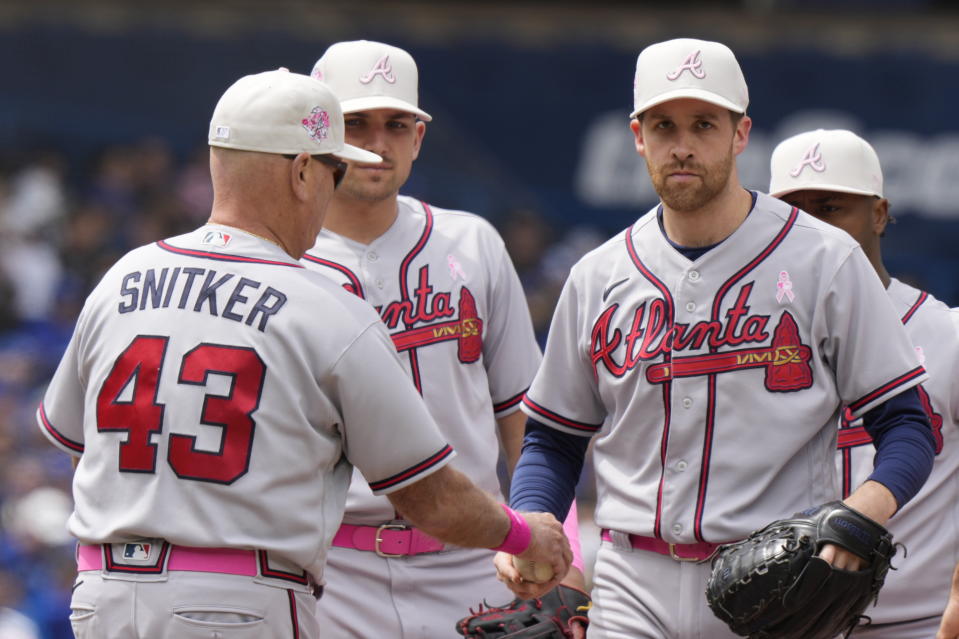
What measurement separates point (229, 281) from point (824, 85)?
1098cm

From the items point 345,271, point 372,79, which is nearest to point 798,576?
point 345,271

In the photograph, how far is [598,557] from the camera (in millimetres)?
3738

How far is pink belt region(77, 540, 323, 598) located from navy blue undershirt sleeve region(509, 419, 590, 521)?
850 millimetres

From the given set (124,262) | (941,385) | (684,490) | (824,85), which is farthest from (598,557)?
(824,85)

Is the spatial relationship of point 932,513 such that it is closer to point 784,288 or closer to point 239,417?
point 784,288

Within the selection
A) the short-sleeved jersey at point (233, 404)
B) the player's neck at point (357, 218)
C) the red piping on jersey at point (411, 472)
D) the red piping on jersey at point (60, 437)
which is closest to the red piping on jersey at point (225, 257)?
the short-sleeved jersey at point (233, 404)

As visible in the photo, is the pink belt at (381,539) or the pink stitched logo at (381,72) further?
the pink stitched logo at (381,72)

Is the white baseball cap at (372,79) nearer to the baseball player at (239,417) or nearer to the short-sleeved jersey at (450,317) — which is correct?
the short-sleeved jersey at (450,317)

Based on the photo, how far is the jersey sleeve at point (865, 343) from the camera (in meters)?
3.37

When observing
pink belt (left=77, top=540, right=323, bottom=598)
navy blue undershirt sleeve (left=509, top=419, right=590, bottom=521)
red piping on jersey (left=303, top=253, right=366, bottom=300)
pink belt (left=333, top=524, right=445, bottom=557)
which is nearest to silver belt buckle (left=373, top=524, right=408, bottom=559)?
pink belt (left=333, top=524, right=445, bottom=557)

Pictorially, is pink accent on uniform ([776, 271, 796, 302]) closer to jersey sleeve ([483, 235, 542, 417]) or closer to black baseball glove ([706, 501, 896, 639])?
black baseball glove ([706, 501, 896, 639])

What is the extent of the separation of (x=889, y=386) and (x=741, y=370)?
330mm

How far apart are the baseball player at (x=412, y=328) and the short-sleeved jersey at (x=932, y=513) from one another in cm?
104

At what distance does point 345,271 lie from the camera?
4.23m
